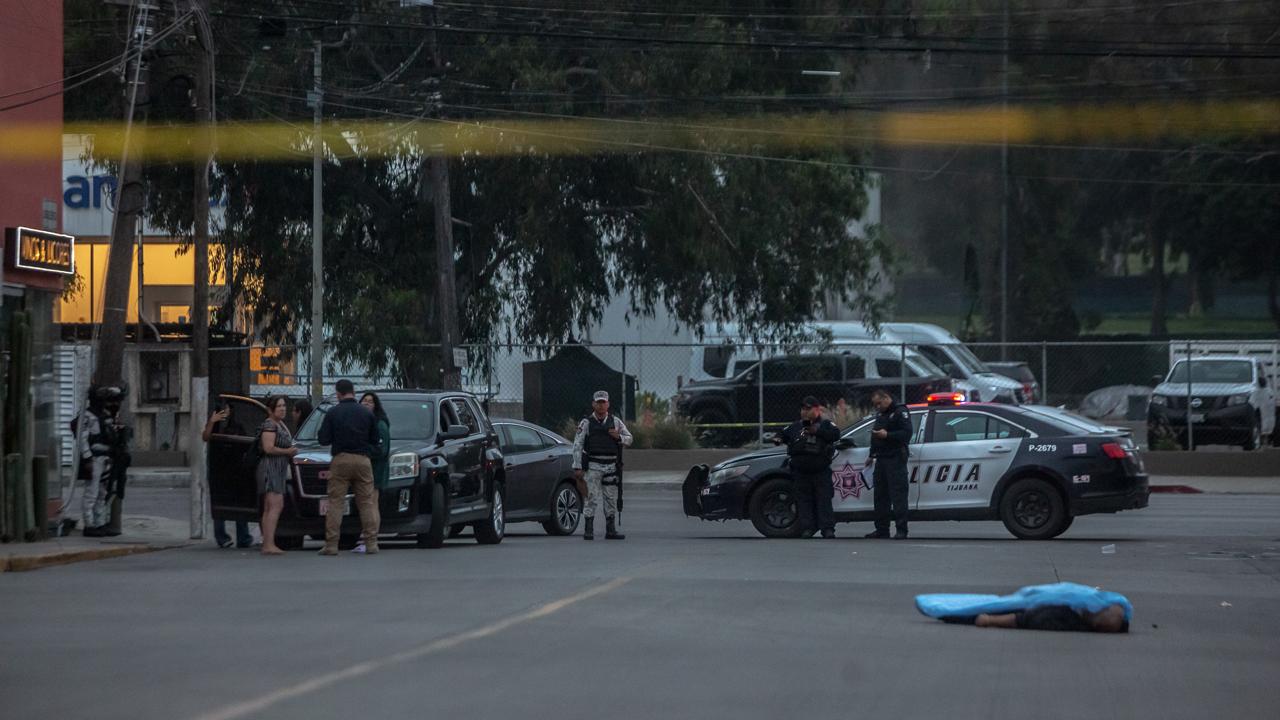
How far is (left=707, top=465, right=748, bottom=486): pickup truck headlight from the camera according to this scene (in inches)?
755

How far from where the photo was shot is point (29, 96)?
19688 mm

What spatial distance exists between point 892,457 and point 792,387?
56.4ft

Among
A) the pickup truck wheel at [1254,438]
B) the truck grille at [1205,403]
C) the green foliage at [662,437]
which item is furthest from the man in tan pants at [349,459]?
the pickup truck wheel at [1254,438]

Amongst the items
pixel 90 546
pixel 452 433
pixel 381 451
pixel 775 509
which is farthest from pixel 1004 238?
pixel 90 546

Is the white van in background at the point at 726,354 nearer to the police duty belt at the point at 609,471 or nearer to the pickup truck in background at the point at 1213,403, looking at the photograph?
the pickup truck in background at the point at 1213,403

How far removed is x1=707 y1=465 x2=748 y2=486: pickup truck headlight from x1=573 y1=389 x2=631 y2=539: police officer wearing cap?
116 cm

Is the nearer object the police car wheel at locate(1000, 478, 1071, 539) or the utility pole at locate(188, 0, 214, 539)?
the police car wheel at locate(1000, 478, 1071, 539)

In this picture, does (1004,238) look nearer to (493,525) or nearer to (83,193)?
(83,193)

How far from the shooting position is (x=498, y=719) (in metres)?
7.43

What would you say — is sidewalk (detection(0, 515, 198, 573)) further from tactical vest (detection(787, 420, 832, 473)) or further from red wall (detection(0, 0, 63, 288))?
tactical vest (detection(787, 420, 832, 473))

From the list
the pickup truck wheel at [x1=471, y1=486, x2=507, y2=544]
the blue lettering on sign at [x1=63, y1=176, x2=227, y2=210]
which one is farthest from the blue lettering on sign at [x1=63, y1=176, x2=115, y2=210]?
the pickup truck wheel at [x1=471, y1=486, x2=507, y2=544]

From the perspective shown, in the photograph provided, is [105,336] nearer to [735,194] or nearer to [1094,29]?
[735,194]

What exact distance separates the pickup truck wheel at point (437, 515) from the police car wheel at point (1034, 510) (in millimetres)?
6181

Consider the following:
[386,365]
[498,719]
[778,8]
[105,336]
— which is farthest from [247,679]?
[778,8]
